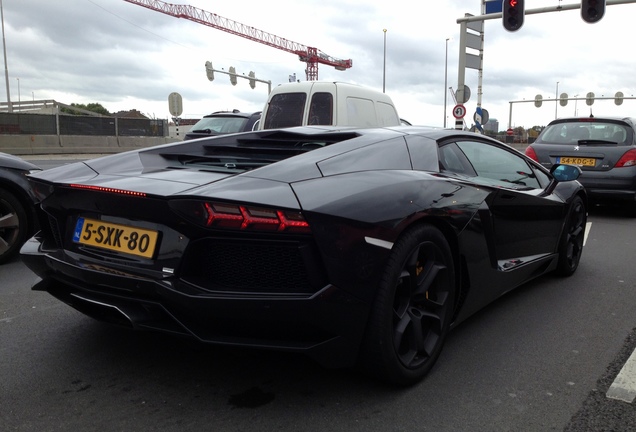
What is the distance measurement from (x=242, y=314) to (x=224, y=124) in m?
9.55

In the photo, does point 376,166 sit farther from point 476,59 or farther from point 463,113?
point 476,59

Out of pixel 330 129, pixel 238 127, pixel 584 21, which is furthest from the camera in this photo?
pixel 584 21

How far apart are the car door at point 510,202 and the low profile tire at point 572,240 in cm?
22

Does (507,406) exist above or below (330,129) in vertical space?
below

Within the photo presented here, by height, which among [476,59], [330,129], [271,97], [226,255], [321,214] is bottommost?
[226,255]

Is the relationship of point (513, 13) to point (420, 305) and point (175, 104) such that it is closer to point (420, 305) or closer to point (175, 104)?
point (175, 104)

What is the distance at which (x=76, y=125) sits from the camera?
26359mm

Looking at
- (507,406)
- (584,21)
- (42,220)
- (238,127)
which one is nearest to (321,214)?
(507,406)

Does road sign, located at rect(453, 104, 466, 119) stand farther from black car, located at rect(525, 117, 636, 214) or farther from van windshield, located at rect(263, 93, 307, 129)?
van windshield, located at rect(263, 93, 307, 129)

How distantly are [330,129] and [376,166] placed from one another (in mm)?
724

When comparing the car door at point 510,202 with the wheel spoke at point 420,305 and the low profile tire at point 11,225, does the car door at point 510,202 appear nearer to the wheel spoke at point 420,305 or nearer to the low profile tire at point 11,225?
the wheel spoke at point 420,305

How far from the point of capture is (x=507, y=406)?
252 cm

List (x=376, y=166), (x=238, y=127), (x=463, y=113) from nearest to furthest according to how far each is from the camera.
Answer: (x=376, y=166), (x=238, y=127), (x=463, y=113)

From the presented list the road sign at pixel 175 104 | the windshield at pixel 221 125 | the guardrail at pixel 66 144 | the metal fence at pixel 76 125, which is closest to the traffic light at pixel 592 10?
the windshield at pixel 221 125
